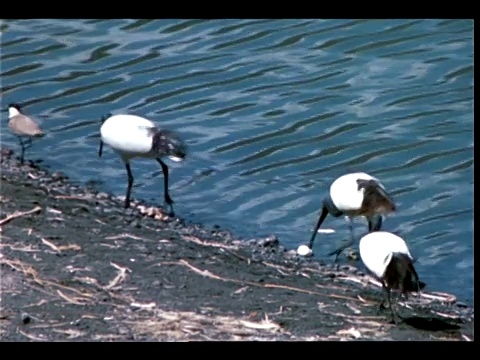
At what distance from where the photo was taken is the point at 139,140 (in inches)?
396

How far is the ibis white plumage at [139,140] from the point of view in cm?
997

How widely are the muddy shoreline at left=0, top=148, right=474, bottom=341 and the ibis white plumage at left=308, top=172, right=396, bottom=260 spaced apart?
40cm

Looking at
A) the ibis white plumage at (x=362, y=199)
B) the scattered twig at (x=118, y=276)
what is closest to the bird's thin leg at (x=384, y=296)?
the ibis white plumage at (x=362, y=199)

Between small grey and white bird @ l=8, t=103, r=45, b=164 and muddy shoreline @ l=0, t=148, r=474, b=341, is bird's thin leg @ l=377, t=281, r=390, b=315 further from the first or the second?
small grey and white bird @ l=8, t=103, r=45, b=164

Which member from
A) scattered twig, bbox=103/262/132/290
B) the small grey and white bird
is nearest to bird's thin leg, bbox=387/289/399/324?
scattered twig, bbox=103/262/132/290

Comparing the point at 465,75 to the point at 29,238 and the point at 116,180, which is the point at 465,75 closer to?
the point at 116,180

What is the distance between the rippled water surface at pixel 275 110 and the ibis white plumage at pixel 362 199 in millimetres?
451

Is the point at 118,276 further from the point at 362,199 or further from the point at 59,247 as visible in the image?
the point at 362,199

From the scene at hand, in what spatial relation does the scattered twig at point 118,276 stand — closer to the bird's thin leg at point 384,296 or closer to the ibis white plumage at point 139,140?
the bird's thin leg at point 384,296

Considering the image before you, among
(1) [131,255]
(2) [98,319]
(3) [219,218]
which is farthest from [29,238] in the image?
(3) [219,218]

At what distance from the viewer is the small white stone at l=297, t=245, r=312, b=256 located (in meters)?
9.59

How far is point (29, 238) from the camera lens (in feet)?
27.5

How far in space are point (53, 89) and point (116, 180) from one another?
8.25 feet

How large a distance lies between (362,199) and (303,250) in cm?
66
